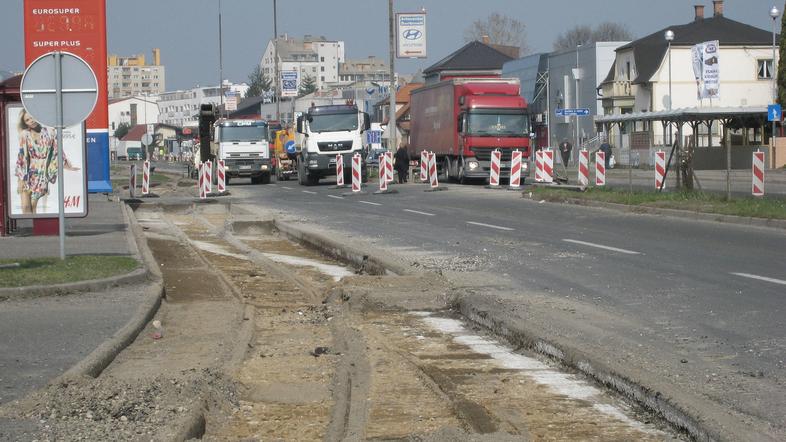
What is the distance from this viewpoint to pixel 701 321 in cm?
976

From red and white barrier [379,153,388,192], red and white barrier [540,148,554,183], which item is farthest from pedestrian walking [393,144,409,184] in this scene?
red and white barrier [540,148,554,183]

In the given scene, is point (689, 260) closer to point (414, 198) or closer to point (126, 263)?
point (126, 263)

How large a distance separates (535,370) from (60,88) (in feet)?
25.7

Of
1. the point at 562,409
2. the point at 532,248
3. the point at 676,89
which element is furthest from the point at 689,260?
the point at 676,89

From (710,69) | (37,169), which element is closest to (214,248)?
(37,169)

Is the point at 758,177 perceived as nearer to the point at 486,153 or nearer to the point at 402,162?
the point at 486,153

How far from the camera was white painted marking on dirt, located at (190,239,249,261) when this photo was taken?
58.8 feet

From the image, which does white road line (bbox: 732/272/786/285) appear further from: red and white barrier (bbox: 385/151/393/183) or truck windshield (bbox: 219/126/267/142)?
truck windshield (bbox: 219/126/267/142)

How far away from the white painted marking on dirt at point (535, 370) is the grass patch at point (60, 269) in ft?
14.7

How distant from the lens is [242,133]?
51562mm

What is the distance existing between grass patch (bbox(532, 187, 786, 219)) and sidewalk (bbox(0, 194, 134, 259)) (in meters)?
11.6

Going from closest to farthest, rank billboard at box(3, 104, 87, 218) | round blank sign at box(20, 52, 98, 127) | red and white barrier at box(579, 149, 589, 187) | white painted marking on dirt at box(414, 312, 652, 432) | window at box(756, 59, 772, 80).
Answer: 1. white painted marking on dirt at box(414, 312, 652, 432)
2. round blank sign at box(20, 52, 98, 127)
3. billboard at box(3, 104, 87, 218)
4. red and white barrier at box(579, 149, 589, 187)
5. window at box(756, 59, 772, 80)

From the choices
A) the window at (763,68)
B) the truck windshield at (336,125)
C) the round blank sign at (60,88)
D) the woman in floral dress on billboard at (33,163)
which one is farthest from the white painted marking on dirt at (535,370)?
the window at (763,68)

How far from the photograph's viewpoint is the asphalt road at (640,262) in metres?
8.70
